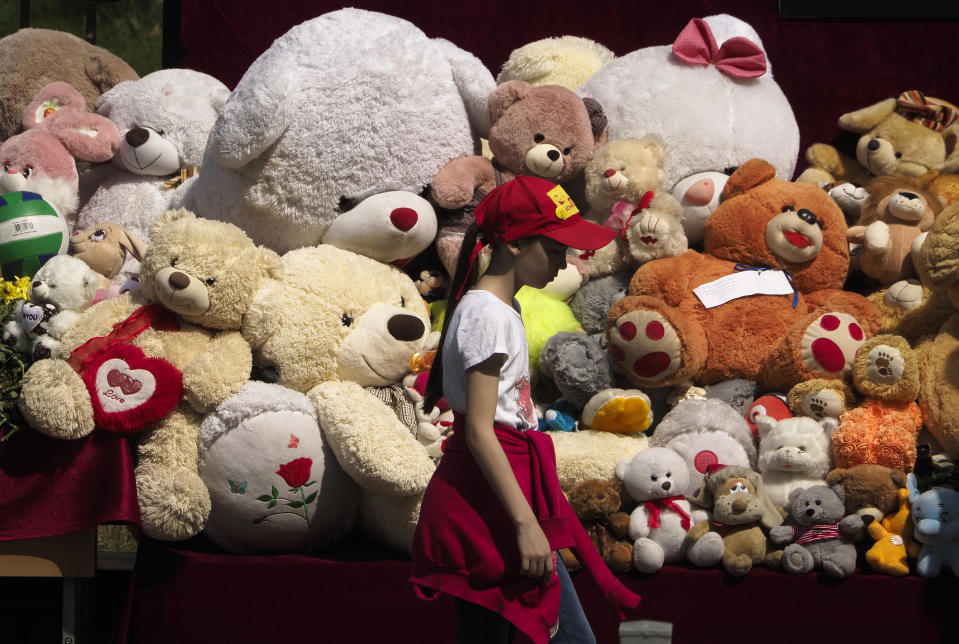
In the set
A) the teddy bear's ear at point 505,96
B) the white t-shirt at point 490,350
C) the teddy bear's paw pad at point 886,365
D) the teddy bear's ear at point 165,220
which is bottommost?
the teddy bear's ear at point 165,220

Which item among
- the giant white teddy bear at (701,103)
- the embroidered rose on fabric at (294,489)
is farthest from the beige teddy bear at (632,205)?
the embroidered rose on fabric at (294,489)

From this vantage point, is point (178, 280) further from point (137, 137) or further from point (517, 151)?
point (517, 151)

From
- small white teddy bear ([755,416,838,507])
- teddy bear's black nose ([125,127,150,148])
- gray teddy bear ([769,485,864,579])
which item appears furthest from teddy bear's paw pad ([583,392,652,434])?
teddy bear's black nose ([125,127,150,148])

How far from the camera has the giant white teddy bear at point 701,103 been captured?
330 centimetres

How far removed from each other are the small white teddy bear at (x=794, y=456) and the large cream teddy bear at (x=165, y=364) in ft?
4.25

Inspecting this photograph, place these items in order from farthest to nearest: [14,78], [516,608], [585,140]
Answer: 1. [14,78]
2. [585,140]
3. [516,608]

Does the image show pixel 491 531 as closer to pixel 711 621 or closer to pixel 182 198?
pixel 711 621

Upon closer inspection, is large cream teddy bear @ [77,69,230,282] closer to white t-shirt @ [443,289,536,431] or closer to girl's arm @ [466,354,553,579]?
white t-shirt @ [443,289,536,431]

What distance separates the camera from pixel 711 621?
2.61 meters

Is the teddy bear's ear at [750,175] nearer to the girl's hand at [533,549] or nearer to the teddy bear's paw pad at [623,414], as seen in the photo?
the teddy bear's paw pad at [623,414]

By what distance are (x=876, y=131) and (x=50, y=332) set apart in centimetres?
262

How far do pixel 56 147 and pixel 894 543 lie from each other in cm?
255

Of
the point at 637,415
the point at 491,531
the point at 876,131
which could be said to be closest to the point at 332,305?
the point at 637,415

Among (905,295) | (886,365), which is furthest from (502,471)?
(905,295)
